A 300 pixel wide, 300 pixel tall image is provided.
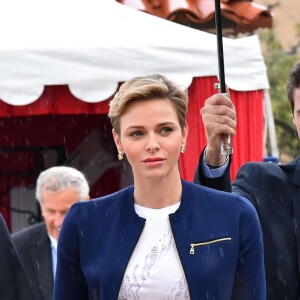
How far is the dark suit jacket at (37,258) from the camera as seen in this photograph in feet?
17.7

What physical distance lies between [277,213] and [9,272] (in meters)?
1.15

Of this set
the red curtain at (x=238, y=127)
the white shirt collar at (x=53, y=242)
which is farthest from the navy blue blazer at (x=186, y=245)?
the red curtain at (x=238, y=127)

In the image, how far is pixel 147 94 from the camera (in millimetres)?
3061

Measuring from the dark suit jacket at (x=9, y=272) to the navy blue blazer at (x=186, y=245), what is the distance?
3.03ft

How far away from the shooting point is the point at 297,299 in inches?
132

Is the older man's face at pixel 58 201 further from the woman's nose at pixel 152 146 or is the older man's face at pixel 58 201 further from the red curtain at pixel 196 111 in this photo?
the woman's nose at pixel 152 146

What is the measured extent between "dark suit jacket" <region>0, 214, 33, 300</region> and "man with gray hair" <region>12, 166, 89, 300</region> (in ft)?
4.04

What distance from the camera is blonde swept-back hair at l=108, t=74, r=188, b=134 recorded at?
3.05m

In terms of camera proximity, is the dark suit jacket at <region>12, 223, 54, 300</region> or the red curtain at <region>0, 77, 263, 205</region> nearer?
the dark suit jacket at <region>12, 223, 54, 300</region>

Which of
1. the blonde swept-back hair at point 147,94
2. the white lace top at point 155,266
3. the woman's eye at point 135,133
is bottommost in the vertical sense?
the white lace top at point 155,266

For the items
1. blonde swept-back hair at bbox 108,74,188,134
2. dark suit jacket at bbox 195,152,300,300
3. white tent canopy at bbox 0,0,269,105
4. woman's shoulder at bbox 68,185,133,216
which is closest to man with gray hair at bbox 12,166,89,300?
white tent canopy at bbox 0,0,269,105

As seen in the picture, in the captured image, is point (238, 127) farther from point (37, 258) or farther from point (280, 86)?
point (280, 86)

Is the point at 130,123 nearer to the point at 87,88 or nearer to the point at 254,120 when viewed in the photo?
the point at 87,88

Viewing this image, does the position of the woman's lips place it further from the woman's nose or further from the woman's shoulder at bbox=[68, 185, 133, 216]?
the woman's shoulder at bbox=[68, 185, 133, 216]
